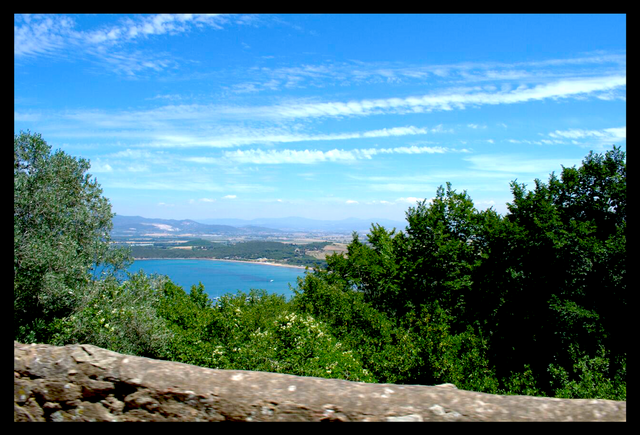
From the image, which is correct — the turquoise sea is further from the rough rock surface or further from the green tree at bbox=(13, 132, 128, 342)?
the rough rock surface

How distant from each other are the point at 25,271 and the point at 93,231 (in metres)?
4.05

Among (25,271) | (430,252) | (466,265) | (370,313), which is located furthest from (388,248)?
(25,271)

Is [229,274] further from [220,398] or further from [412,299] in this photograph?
[220,398]

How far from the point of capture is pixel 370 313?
21703mm

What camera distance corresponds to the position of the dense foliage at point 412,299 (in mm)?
12711

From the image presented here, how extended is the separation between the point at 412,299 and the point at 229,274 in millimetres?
92707

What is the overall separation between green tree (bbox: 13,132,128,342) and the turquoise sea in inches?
2517

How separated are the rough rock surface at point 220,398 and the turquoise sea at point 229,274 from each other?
77305 mm

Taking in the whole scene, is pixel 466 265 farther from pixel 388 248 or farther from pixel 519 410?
pixel 519 410

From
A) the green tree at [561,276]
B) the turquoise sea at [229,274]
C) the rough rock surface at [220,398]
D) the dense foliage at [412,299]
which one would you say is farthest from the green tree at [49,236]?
the turquoise sea at [229,274]

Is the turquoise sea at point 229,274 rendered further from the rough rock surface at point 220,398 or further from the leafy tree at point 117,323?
the rough rock surface at point 220,398

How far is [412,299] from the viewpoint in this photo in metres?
25.8

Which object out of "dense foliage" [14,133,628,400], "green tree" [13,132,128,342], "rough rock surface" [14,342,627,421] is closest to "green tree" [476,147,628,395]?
"dense foliage" [14,133,628,400]
